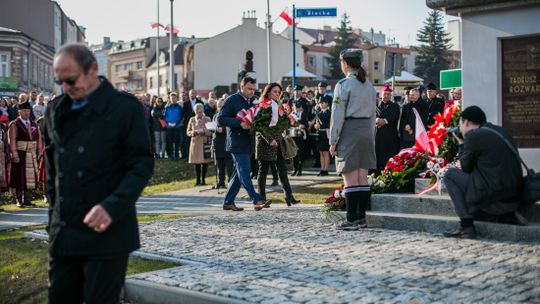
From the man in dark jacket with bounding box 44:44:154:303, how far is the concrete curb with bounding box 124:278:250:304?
1.67 m

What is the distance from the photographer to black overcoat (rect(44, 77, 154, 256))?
174 inches

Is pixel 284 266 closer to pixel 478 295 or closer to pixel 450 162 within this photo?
pixel 478 295

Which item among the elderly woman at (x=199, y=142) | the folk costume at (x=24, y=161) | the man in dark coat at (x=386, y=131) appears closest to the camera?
the folk costume at (x=24, y=161)

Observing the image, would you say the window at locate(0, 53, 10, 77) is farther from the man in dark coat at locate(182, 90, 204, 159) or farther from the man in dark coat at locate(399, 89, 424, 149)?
the man in dark coat at locate(399, 89, 424, 149)

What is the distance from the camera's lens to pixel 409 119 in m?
17.8

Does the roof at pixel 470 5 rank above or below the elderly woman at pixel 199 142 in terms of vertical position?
above

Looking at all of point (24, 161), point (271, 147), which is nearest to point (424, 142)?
point (271, 147)

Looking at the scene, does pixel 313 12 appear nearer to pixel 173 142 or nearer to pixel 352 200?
pixel 173 142

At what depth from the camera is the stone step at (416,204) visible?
9.66 metres

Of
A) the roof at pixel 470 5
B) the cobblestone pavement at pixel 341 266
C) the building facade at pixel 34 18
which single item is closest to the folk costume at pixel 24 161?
the cobblestone pavement at pixel 341 266

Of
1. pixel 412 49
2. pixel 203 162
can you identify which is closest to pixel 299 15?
pixel 203 162

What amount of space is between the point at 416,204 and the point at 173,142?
53.0 feet

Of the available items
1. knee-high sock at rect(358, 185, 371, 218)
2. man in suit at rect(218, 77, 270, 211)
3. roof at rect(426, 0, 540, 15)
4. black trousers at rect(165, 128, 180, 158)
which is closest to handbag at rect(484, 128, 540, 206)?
knee-high sock at rect(358, 185, 371, 218)

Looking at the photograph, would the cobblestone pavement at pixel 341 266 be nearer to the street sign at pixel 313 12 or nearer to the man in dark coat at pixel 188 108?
the man in dark coat at pixel 188 108
